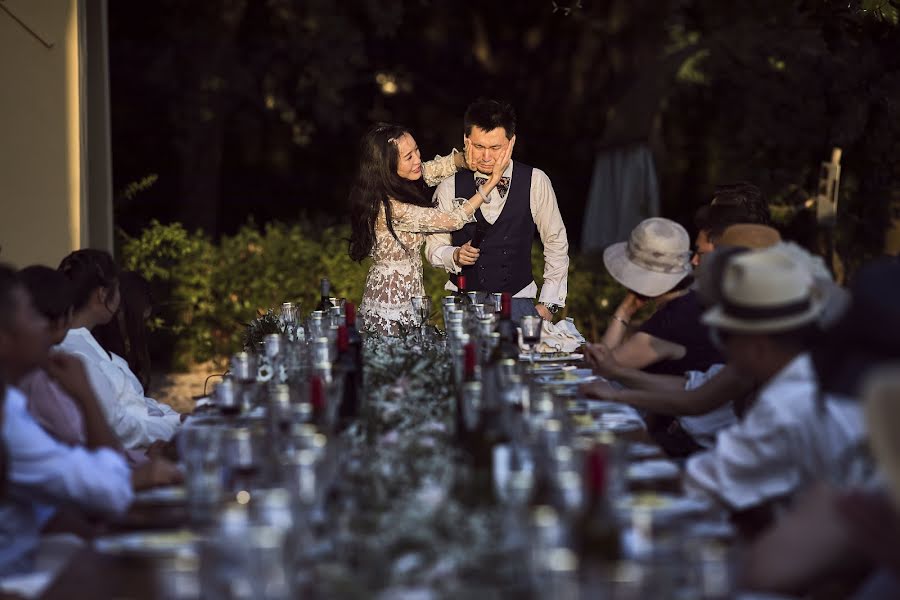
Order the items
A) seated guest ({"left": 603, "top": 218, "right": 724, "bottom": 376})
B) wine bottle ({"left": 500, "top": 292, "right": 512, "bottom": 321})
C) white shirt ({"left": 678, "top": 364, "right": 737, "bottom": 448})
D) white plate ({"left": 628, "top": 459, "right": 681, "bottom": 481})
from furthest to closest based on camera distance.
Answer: wine bottle ({"left": 500, "top": 292, "right": 512, "bottom": 321}), seated guest ({"left": 603, "top": 218, "right": 724, "bottom": 376}), white shirt ({"left": 678, "top": 364, "right": 737, "bottom": 448}), white plate ({"left": 628, "top": 459, "right": 681, "bottom": 481})

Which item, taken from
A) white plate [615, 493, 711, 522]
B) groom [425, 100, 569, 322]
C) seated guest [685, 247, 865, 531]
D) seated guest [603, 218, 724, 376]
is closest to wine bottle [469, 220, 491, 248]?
groom [425, 100, 569, 322]

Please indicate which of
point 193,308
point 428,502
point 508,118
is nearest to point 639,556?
point 428,502

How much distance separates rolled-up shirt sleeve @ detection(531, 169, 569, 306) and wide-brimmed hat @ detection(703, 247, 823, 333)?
3.25 meters

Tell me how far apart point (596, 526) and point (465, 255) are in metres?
4.01

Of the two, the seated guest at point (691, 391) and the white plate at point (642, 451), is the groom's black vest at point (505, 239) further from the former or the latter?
the white plate at point (642, 451)

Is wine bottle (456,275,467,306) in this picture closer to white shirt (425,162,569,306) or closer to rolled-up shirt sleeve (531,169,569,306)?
white shirt (425,162,569,306)

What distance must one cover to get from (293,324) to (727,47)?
285 inches

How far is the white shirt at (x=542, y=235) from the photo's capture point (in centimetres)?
723

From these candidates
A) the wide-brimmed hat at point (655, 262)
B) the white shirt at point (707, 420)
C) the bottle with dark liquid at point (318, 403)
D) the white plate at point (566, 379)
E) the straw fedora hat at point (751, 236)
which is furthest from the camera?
the wide-brimmed hat at point (655, 262)

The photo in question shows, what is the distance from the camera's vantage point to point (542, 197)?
290 inches

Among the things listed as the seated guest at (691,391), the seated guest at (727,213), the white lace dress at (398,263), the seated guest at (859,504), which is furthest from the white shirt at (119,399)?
the seated guest at (859,504)

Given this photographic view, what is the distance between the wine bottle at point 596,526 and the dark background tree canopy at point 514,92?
4.82 metres

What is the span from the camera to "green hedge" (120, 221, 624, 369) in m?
11.2

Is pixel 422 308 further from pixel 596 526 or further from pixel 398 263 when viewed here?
pixel 596 526
